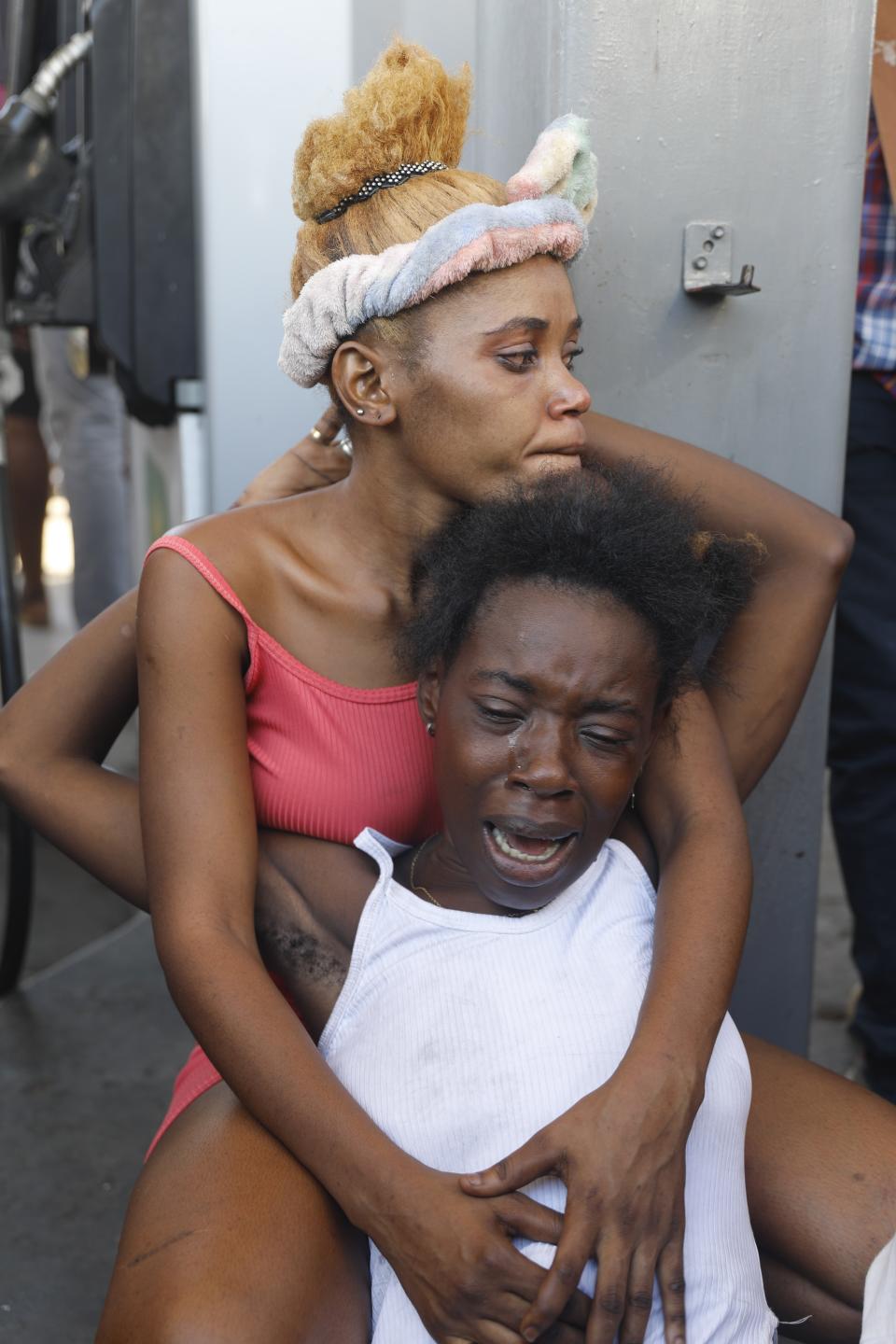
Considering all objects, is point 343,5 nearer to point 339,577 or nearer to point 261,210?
point 261,210

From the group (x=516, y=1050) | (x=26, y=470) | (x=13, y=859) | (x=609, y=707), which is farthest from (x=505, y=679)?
(x=26, y=470)

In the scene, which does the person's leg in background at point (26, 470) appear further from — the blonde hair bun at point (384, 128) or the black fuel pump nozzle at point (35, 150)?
the blonde hair bun at point (384, 128)

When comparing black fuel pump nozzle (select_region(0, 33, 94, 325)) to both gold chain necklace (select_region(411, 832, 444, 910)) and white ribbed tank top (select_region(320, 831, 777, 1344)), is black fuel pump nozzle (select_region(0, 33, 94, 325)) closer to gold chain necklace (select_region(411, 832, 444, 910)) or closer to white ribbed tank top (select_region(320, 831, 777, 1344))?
gold chain necklace (select_region(411, 832, 444, 910))

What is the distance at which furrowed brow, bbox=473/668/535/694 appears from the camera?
1.49 m

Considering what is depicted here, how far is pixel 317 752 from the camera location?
1.67 meters

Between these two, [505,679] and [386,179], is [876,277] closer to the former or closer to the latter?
[386,179]

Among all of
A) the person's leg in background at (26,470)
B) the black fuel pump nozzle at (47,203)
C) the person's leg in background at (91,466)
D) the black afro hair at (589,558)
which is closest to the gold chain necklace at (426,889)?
the black afro hair at (589,558)

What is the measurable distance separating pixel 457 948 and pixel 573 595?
40cm

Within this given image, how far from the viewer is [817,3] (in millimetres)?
1979

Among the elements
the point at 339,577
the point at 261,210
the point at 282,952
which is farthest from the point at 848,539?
the point at 261,210

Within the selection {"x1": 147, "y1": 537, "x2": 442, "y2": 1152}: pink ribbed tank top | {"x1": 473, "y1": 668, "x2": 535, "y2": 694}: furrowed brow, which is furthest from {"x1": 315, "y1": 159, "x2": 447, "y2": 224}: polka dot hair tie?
{"x1": 473, "y1": 668, "x2": 535, "y2": 694}: furrowed brow

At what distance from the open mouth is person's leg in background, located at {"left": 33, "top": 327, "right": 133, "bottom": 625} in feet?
10.4

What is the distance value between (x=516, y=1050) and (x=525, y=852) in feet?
0.69

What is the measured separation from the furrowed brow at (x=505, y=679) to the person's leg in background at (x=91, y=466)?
3130mm
